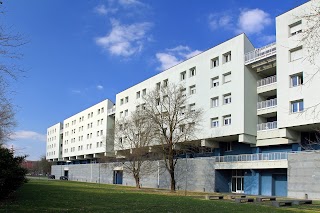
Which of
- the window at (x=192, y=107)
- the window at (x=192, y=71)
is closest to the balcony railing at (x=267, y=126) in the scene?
the window at (x=192, y=107)

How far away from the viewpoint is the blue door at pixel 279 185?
133 feet

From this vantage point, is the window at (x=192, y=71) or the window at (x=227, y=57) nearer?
the window at (x=227, y=57)

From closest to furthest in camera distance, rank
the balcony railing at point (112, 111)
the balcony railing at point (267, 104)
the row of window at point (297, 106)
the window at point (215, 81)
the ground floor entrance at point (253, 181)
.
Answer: the row of window at point (297, 106), the ground floor entrance at point (253, 181), the balcony railing at point (267, 104), the window at point (215, 81), the balcony railing at point (112, 111)

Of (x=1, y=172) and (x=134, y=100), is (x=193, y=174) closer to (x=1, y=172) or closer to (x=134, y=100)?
(x=134, y=100)

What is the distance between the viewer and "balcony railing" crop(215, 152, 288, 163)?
39.3 m

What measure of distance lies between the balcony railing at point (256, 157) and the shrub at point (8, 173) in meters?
28.9

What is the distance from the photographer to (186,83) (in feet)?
178

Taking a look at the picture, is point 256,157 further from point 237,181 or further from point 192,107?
point 192,107

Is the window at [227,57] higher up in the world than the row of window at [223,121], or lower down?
higher up

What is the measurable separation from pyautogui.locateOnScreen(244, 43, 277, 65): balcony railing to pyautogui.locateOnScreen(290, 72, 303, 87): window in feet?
14.4

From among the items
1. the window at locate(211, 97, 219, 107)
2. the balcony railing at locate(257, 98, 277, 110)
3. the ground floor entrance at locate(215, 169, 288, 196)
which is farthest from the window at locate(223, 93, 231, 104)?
the ground floor entrance at locate(215, 169, 288, 196)

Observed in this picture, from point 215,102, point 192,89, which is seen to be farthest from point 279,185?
point 192,89

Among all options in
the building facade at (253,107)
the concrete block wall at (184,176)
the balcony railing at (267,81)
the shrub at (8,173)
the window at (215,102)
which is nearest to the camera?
the shrub at (8,173)

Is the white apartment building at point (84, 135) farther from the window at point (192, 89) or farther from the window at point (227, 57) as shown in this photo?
the window at point (227, 57)
